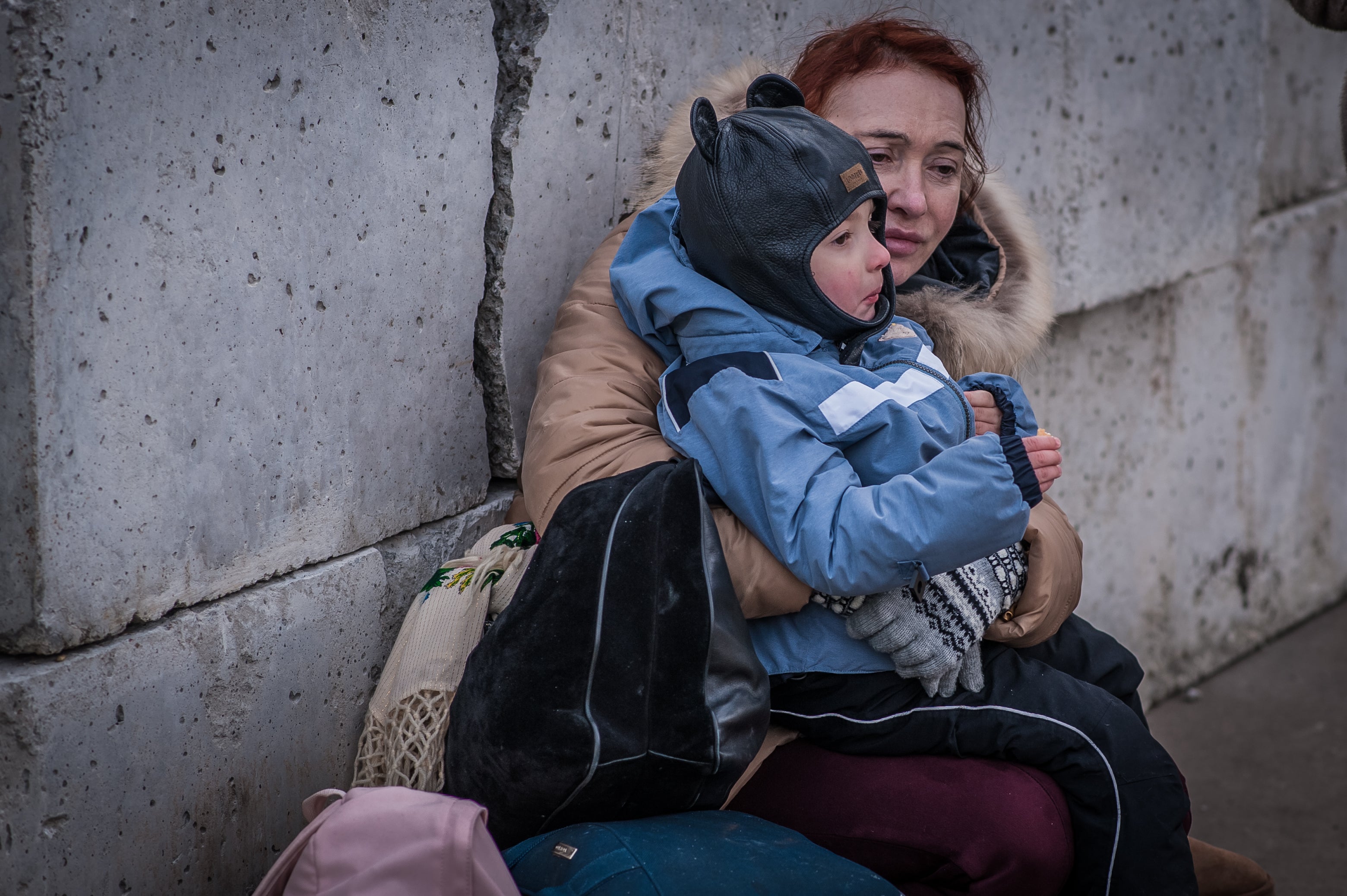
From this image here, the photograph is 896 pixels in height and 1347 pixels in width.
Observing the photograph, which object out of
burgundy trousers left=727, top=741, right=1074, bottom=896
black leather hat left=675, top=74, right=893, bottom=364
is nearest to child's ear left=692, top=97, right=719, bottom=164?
black leather hat left=675, top=74, right=893, bottom=364

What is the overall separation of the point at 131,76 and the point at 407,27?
464 mm

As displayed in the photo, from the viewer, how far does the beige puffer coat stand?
5.37ft

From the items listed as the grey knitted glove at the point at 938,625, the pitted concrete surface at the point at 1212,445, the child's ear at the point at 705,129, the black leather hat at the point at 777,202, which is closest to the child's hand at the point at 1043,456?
the grey knitted glove at the point at 938,625

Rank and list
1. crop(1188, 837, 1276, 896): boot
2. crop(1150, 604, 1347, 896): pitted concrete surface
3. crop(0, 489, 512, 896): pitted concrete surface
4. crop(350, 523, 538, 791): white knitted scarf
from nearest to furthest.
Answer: crop(0, 489, 512, 896): pitted concrete surface < crop(350, 523, 538, 791): white knitted scarf < crop(1188, 837, 1276, 896): boot < crop(1150, 604, 1347, 896): pitted concrete surface

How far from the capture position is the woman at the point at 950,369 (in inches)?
65.7

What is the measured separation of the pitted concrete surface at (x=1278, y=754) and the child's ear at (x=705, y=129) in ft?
7.03

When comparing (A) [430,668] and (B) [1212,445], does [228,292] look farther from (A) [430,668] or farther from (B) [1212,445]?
(B) [1212,445]

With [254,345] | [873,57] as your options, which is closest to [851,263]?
[873,57]

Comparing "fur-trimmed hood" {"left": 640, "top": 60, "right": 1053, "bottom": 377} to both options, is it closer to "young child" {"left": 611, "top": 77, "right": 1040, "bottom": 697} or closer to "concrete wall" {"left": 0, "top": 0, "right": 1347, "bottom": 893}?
"concrete wall" {"left": 0, "top": 0, "right": 1347, "bottom": 893}

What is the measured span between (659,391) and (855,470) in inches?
12.9

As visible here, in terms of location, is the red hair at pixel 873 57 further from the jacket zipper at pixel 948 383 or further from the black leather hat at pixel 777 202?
the jacket zipper at pixel 948 383

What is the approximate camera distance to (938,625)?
163 centimetres

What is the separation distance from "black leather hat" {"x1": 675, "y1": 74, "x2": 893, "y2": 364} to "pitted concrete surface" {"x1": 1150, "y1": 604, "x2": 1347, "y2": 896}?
1926 millimetres

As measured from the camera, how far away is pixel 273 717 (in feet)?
5.62
